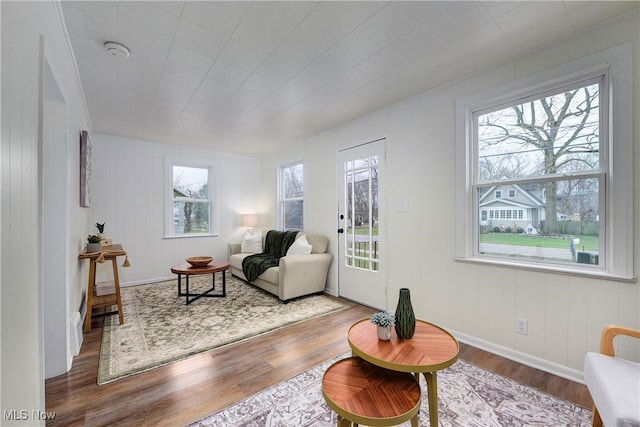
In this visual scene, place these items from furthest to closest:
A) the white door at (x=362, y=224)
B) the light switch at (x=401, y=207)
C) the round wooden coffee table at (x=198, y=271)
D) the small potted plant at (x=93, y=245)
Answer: the round wooden coffee table at (x=198, y=271)
the white door at (x=362, y=224)
the light switch at (x=401, y=207)
the small potted plant at (x=93, y=245)

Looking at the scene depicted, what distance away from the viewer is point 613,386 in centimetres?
121

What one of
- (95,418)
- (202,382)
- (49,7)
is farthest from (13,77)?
(202,382)

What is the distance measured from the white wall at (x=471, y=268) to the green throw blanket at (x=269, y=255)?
940 millimetres

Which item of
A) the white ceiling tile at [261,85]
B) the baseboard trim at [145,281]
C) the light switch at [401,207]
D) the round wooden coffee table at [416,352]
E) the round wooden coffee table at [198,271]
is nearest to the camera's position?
the round wooden coffee table at [416,352]

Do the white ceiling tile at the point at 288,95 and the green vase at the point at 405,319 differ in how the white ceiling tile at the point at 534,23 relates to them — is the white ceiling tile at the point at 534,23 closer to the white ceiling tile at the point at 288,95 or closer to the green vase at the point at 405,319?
the white ceiling tile at the point at 288,95

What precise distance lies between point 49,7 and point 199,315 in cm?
281

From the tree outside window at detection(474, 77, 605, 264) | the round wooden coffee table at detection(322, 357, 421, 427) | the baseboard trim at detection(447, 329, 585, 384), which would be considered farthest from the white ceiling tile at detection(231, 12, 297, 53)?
the baseboard trim at detection(447, 329, 585, 384)

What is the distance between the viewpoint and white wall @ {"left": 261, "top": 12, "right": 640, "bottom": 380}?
6.08 ft

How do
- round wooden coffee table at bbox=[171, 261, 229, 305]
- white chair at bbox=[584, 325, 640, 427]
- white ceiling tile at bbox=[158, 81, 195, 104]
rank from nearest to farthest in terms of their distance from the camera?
white chair at bbox=[584, 325, 640, 427]
white ceiling tile at bbox=[158, 81, 195, 104]
round wooden coffee table at bbox=[171, 261, 229, 305]

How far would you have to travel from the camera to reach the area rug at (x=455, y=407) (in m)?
1.55

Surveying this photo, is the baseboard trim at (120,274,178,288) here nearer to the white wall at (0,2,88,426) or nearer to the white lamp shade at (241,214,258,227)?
the white lamp shade at (241,214,258,227)

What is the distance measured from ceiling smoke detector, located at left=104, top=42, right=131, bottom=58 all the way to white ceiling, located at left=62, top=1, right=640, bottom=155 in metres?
0.05

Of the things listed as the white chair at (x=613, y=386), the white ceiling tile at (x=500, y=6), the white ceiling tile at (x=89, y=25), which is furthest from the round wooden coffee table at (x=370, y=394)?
the white ceiling tile at (x=89, y=25)

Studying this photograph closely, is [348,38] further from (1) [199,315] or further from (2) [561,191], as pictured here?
(1) [199,315]
